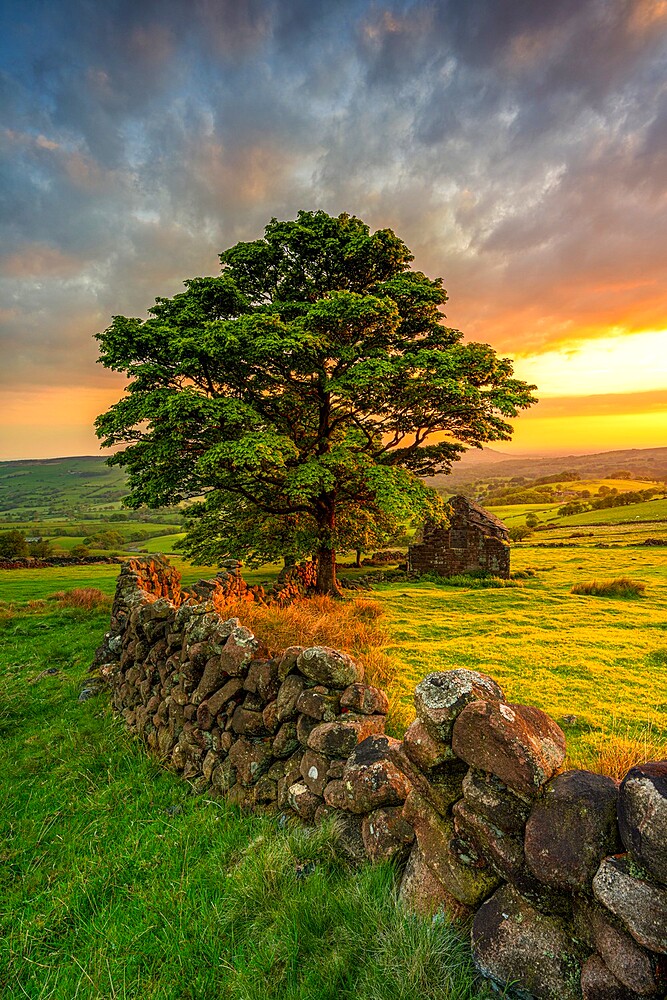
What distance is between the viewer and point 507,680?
7.34m

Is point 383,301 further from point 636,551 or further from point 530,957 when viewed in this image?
point 636,551

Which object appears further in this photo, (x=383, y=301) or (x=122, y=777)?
(x=383, y=301)

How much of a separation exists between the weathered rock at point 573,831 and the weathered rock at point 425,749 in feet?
2.11

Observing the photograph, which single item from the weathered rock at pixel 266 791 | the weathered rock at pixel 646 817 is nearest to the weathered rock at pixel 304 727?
the weathered rock at pixel 266 791

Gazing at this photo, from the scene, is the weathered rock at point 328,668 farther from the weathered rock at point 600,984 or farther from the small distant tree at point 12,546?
the small distant tree at point 12,546

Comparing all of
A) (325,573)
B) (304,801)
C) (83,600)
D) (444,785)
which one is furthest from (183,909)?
(83,600)

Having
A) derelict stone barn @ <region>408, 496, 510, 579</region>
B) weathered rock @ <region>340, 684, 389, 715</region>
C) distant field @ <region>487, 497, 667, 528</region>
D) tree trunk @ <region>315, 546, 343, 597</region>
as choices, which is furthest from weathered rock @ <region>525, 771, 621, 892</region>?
distant field @ <region>487, 497, 667, 528</region>

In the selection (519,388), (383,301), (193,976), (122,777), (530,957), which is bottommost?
(122,777)

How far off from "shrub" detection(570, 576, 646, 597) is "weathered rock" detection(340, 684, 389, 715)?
47.9ft

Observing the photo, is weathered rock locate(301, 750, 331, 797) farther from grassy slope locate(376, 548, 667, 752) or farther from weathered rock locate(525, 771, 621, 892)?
weathered rock locate(525, 771, 621, 892)

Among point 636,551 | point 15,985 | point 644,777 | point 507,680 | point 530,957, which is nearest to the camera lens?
point 644,777

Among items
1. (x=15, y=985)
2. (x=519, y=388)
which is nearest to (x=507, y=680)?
(x=15, y=985)

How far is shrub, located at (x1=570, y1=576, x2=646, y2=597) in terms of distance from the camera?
15938 millimetres

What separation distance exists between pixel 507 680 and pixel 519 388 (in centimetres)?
1081
